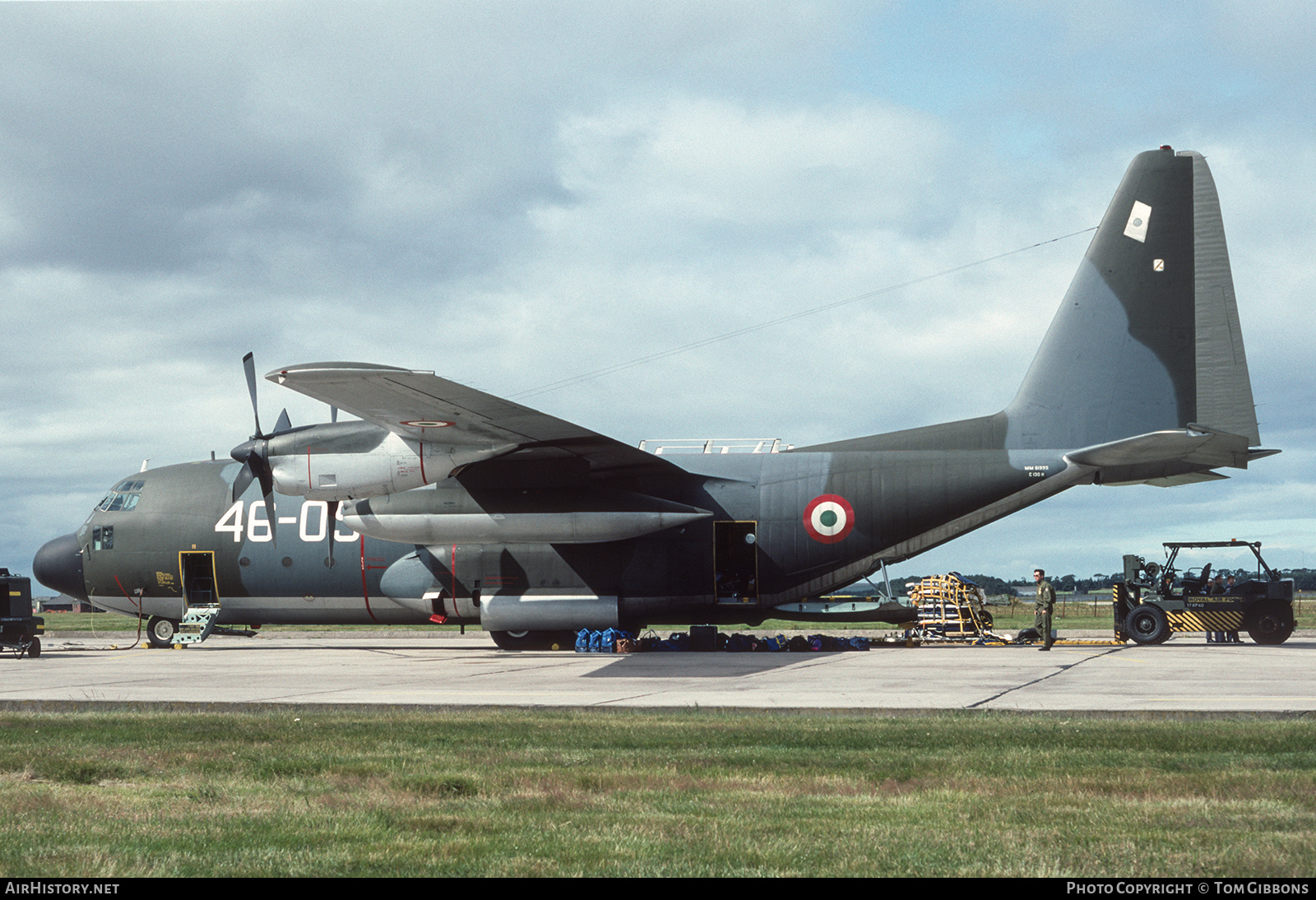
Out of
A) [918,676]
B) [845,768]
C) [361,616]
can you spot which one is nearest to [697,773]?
[845,768]

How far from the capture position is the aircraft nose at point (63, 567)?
27.2 meters

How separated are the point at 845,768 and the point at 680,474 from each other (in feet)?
50.3

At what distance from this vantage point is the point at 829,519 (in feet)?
75.2

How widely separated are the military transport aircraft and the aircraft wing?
18cm

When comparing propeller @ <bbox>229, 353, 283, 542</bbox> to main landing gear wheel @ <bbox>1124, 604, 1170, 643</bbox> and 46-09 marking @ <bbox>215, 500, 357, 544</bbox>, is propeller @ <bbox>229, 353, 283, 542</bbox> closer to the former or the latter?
46-09 marking @ <bbox>215, 500, 357, 544</bbox>

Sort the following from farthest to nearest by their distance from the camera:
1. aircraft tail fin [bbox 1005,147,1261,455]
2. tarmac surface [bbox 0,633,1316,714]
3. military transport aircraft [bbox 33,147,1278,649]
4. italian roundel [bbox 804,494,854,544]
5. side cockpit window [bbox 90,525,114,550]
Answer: side cockpit window [bbox 90,525,114,550] → italian roundel [bbox 804,494,854,544] → aircraft tail fin [bbox 1005,147,1261,455] → military transport aircraft [bbox 33,147,1278,649] → tarmac surface [bbox 0,633,1316,714]

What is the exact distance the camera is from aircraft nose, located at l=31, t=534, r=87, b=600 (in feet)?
89.4

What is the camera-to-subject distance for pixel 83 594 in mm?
27281

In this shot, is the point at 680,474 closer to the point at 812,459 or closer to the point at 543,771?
the point at 812,459

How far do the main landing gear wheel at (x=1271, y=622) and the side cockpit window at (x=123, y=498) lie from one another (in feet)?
85.8

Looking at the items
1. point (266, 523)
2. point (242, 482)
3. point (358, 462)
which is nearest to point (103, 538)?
point (266, 523)

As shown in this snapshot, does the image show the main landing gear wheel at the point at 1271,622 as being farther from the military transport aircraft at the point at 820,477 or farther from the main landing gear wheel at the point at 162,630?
the main landing gear wheel at the point at 162,630

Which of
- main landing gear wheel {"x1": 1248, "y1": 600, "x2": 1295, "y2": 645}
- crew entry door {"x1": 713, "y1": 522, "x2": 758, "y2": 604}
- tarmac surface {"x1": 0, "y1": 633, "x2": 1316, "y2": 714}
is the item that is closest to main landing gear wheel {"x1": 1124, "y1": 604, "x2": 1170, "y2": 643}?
tarmac surface {"x1": 0, "y1": 633, "x2": 1316, "y2": 714}

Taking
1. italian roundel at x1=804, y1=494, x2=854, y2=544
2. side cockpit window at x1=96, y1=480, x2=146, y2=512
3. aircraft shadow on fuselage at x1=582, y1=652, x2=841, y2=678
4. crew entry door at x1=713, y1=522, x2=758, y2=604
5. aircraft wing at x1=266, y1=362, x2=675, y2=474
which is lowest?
aircraft shadow on fuselage at x1=582, y1=652, x2=841, y2=678
